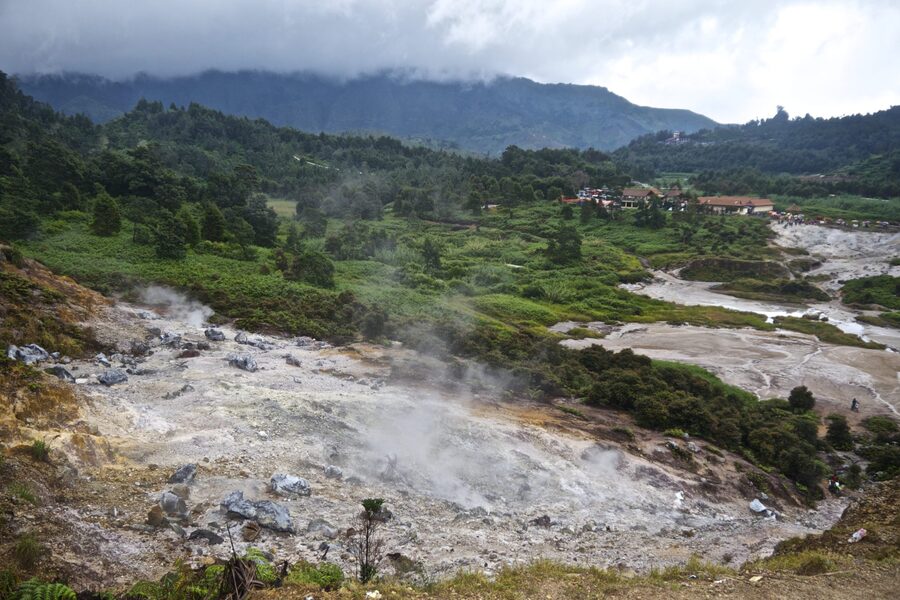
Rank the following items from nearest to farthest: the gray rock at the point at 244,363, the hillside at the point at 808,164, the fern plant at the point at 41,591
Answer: the fern plant at the point at 41,591, the gray rock at the point at 244,363, the hillside at the point at 808,164

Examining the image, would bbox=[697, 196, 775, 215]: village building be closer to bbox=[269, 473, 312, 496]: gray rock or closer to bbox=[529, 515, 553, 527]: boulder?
bbox=[529, 515, 553, 527]: boulder

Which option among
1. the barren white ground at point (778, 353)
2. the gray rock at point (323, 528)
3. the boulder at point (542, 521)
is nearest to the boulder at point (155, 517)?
the gray rock at point (323, 528)

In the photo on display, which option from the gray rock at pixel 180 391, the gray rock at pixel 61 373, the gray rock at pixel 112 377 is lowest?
the gray rock at pixel 180 391

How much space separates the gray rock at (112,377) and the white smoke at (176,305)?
32.2 ft

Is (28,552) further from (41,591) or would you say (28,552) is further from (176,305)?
(176,305)

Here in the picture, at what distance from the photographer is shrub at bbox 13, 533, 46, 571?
7863mm

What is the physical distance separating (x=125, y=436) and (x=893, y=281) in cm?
8052

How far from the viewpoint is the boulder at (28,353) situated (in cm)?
1770

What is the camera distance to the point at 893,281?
64062 millimetres

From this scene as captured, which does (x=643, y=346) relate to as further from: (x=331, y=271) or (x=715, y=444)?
(x=331, y=271)

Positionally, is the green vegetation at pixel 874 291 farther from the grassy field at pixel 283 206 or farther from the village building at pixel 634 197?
the grassy field at pixel 283 206

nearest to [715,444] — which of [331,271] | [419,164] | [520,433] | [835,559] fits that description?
[520,433]

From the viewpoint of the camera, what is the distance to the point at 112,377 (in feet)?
60.2

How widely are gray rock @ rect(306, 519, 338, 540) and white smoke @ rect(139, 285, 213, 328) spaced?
19300 mm
